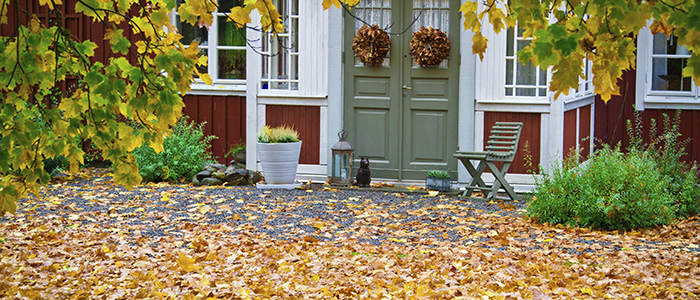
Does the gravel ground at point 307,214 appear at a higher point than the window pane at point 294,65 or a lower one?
lower

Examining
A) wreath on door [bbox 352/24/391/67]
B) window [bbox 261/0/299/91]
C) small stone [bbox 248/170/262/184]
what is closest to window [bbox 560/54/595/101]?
wreath on door [bbox 352/24/391/67]

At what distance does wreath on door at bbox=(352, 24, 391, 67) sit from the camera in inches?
367

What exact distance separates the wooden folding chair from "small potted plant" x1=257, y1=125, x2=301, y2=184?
195 cm

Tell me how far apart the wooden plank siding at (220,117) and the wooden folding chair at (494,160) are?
3.26 metres

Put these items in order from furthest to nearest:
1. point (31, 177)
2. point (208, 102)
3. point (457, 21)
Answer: point (208, 102) < point (457, 21) < point (31, 177)

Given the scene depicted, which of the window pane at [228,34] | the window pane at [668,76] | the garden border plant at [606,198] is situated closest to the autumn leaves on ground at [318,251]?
the garden border plant at [606,198]

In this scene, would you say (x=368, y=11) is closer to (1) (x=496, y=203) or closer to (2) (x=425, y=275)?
(1) (x=496, y=203)

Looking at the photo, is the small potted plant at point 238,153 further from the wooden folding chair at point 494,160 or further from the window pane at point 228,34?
the wooden folding chair at point 494,160

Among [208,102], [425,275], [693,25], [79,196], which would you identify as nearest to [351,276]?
[425,275]

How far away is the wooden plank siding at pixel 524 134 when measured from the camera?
30.1ft

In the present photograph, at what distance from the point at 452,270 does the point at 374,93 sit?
4.58 meters

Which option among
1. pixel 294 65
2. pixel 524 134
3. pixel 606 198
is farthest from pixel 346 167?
pixel 606 198

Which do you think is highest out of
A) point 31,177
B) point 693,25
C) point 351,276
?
point 693,25

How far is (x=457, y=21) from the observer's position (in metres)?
9.37
